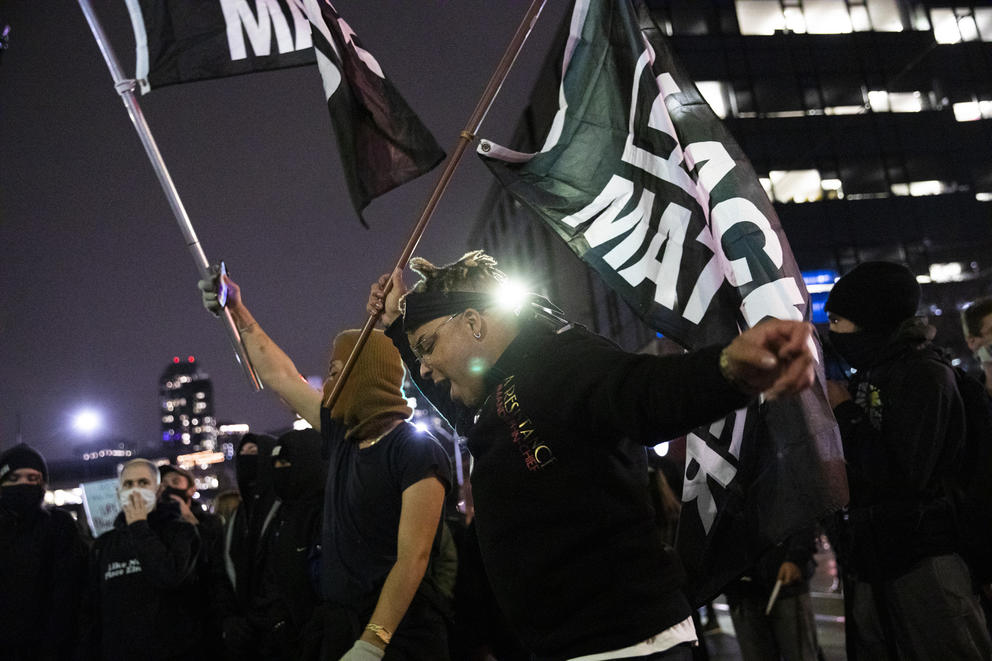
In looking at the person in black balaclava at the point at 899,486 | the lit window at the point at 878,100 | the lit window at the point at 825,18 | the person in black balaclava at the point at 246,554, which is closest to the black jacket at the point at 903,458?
the person in black balaclava at the point at 899,486

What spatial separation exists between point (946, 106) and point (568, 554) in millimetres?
49408

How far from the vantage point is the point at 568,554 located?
235 cm

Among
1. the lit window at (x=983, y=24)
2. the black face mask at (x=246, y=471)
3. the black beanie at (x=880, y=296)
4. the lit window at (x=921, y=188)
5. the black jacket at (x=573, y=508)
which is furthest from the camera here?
the lit window at (x=983, y=24)

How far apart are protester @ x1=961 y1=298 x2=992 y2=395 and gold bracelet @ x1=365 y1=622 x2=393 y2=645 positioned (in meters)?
3.91

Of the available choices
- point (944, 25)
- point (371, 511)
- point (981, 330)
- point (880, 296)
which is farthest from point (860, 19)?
point (371, 511)

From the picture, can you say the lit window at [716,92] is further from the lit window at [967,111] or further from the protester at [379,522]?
the protester at [379,522]

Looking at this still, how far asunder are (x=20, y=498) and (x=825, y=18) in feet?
152

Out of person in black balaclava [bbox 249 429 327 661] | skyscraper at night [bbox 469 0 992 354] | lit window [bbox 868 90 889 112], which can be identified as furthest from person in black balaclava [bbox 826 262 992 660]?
lit window [bbox 868 90 889 112]

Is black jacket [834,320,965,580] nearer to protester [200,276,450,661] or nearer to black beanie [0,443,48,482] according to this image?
protester [200,276,450,661]

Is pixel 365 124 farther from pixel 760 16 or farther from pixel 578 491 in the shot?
pixel 760 16

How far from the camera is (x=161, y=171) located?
4.40 m

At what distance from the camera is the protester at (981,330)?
488 centimetres

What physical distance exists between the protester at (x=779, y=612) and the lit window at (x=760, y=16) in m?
41.4

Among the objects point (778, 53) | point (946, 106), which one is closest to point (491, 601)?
point (778, 53)
